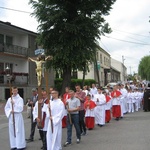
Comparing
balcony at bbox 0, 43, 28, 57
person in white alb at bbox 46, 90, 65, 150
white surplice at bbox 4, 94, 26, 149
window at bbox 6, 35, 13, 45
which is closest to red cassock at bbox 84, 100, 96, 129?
white surplice at bbox 4, 94, 26, 149

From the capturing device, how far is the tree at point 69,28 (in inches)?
917

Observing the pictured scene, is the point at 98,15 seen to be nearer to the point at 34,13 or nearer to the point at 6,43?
the point at 34,13

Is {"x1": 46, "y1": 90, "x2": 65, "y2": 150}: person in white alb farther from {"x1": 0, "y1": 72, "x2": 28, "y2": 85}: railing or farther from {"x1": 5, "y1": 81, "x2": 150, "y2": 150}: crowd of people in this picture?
{"x1": 0, "y1": 72, "x2": 28, "y2": 85}: railing

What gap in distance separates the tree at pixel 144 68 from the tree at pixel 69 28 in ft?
143

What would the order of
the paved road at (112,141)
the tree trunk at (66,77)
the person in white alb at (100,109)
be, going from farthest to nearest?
the tree trunk at (66,77) → the person in white alb at (100,109) → the paved road at (112,141)

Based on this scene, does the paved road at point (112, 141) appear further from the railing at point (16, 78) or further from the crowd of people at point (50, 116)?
the railing at point (16, 78)

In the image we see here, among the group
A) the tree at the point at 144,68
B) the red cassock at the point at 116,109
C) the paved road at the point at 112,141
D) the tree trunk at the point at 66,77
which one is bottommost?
the paved road at the point at 112,141

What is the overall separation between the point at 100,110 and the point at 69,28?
9.47m

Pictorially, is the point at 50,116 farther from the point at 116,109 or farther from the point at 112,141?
the point at 116,109

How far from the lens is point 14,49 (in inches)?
1342

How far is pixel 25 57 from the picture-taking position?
35.7m

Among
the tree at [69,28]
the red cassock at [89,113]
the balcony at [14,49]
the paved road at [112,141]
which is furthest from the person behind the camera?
the balcony at [14,49]

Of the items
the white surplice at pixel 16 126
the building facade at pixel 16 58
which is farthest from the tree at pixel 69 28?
the white surplice at pixel 16 126

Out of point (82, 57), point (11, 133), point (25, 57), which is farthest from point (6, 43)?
point (11, 133)
